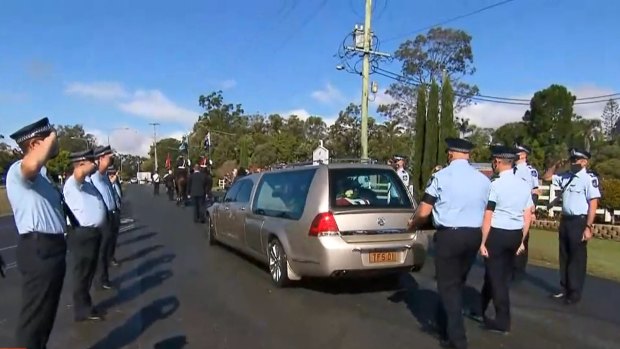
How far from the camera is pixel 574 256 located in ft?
22.7

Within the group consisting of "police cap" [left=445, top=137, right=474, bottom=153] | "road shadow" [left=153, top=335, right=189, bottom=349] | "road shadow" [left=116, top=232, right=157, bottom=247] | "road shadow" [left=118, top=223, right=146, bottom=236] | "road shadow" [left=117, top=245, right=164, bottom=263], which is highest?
"police cap" [left=445, top=137, right=474, bottom=153]

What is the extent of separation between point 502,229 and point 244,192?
17.3ft

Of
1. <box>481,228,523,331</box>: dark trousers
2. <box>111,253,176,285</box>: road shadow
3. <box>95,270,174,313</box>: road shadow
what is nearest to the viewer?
<box>481,228,523,331</box>: dark trousers

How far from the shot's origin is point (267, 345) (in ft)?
17.3

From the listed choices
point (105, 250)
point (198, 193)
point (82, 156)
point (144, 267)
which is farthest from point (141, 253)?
point (198, 193)

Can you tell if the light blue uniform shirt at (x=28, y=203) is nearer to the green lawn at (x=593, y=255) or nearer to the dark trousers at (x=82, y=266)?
the dark trousers at (x=82, y=266)

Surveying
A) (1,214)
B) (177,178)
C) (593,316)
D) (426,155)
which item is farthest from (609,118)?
(593,316)

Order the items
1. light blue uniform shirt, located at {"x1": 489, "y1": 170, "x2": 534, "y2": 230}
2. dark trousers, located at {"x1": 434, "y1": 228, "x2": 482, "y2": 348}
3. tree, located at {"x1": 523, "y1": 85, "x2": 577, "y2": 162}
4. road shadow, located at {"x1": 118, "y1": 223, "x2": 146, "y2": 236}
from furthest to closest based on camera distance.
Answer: tree, located at {"x1": 523, "y1": 85, "x2": 577, "y2": 162}, road shadow, located at {"x1": 118, "y1": 223, "x2": 146, "y2": 236}, light blue uniform shirt, located at {"x1": 489, "y1": 170, "x2": 534, "y2": 230}, dark trousers, located at {"x1": 434, "y1": 228, "x2": 482, "y2": 348}

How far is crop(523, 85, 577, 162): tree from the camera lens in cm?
4169

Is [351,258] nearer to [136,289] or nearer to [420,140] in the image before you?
[136,289]

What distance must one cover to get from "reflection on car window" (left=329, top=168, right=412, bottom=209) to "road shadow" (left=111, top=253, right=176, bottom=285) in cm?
350

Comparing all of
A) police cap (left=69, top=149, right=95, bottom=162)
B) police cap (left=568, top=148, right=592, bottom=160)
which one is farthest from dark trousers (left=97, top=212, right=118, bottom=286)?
police cap (left=568, top=148, right=592, bottom=160)

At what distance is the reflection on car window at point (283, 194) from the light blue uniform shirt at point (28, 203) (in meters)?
3.60

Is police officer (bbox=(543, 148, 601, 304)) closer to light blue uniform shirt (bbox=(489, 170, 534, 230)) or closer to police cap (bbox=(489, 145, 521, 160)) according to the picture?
light blue uniform shirt (bbox=(489, 170, 534, 230))
